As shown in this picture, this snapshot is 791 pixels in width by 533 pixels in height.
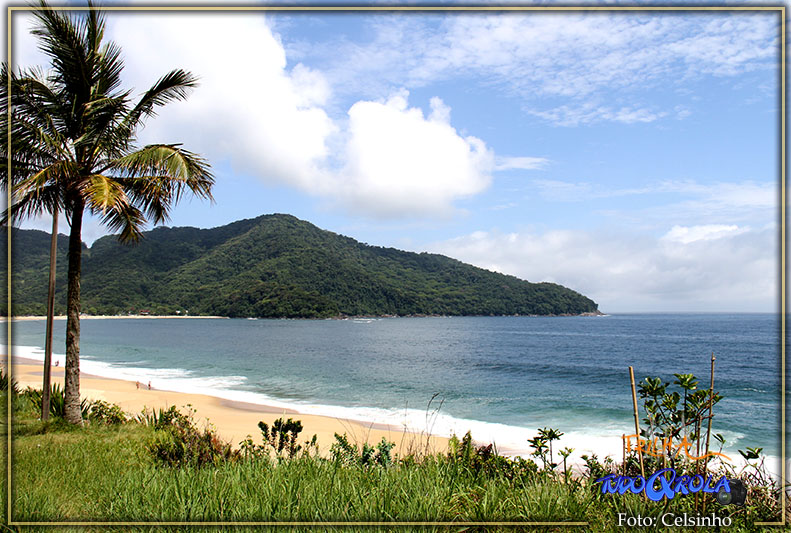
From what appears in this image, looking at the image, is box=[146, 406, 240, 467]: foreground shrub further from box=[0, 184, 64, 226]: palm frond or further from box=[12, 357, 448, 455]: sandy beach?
box=[12, 357, 448, 455]: sandy beach

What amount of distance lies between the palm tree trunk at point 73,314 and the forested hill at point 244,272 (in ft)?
1.18

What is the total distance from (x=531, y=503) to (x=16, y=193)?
18.4 ft

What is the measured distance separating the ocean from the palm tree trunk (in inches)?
26.0

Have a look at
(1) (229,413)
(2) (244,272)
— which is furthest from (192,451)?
(1) (229,413)

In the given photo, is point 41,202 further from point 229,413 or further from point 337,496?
point 229,413

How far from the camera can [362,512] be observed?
2.99 m

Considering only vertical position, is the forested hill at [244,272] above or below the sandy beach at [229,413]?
above

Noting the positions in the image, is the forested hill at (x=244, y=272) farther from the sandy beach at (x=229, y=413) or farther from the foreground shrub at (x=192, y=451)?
the sandy beach at (x=229, y=413)

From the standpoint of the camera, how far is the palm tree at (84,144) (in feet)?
18.2

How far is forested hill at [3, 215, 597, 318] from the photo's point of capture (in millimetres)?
9180

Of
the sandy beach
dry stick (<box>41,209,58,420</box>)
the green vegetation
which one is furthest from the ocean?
the green vegetation

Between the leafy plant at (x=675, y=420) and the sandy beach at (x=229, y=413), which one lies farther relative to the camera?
the sandy beach at (x=229, y=413)

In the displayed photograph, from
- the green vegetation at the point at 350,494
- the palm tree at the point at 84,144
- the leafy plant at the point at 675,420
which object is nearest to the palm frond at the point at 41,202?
the palm tree at the point at 84,144

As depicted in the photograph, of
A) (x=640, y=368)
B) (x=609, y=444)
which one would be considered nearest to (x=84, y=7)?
(x=609, y=444)
